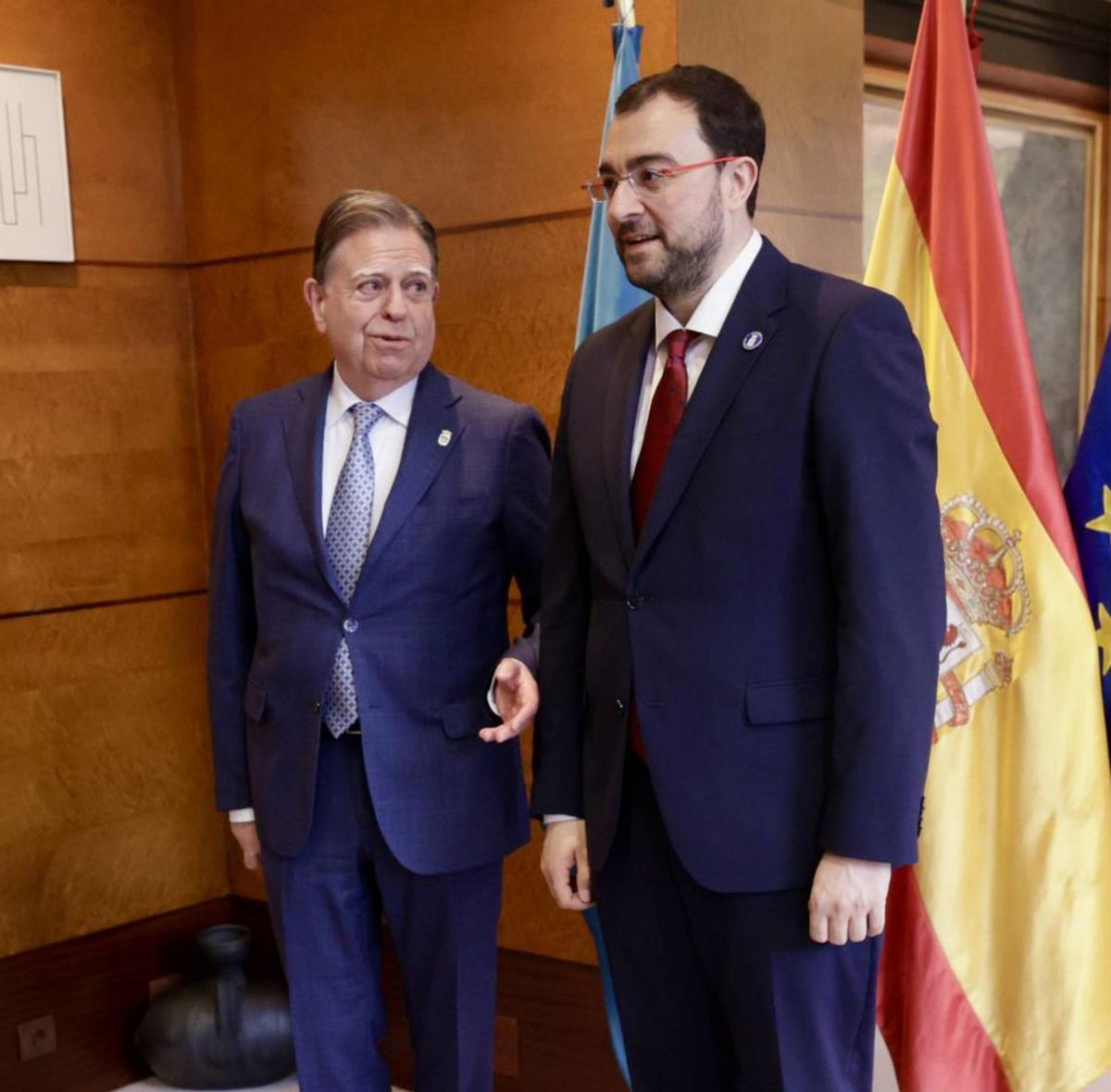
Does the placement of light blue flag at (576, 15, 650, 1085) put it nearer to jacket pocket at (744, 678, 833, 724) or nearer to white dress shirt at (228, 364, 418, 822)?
white dress shirt at (228, 364, 418, 822)

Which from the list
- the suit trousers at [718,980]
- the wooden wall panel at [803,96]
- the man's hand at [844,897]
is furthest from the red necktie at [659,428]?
the wooden wall panel at [803,96]

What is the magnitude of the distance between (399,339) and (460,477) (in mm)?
257

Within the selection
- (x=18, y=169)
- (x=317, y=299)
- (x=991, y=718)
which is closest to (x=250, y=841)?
(x=317, y=299)

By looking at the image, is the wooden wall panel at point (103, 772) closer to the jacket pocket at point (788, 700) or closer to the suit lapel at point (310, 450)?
the suit lapel at point (310, 450)

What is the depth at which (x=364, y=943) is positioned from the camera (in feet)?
8.72

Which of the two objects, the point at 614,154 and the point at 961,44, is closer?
the point at 614,154

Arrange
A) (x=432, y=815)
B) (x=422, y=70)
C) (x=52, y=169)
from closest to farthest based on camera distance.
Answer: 1. (x=432, y=815)
2. (x=422, y=70)
3. (x=52, y=169)

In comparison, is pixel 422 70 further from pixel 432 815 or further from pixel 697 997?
pixel 697 997

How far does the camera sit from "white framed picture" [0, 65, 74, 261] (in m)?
3.60

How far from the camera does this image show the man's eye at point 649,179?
76.8 inches

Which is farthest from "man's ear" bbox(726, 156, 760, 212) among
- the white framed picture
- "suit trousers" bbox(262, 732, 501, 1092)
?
the white framed picture

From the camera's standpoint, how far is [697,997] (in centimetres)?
205

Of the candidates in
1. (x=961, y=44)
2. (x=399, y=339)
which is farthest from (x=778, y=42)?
(x=399, y=339)

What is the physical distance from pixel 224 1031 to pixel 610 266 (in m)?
2.16
